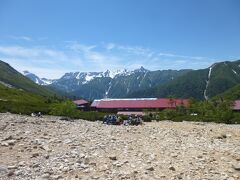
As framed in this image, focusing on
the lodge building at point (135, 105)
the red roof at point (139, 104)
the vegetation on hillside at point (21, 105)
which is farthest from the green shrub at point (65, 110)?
the red roof at point (139, 104)

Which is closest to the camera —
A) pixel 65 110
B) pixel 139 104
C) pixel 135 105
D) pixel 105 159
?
pixel 105 159

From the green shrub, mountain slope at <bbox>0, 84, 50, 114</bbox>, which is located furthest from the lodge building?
the green shrub

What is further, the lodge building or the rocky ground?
the lodge building

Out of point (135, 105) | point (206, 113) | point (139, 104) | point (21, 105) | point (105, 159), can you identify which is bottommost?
point (105, 159)

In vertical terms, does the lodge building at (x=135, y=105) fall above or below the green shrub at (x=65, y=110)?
above

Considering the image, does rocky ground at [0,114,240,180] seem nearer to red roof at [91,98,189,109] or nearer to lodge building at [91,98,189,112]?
lodge building at [91,98,189,112]

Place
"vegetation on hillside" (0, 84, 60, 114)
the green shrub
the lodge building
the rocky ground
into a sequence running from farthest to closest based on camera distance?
the lodge building, the green shrub, "vegetation on hillside" (0, 84, 60, 114), the rocky ground

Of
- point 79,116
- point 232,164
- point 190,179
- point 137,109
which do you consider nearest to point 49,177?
point 190,179

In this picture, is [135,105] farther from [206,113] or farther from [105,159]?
[105,159]

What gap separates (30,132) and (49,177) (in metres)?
11.9

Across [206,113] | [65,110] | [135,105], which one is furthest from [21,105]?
[135,105]

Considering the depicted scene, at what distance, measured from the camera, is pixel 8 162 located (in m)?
21.2

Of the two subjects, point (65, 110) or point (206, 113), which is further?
point (206, 113)

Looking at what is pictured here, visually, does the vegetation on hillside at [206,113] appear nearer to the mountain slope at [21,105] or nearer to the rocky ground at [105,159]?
the mountain slope at [21,105]
